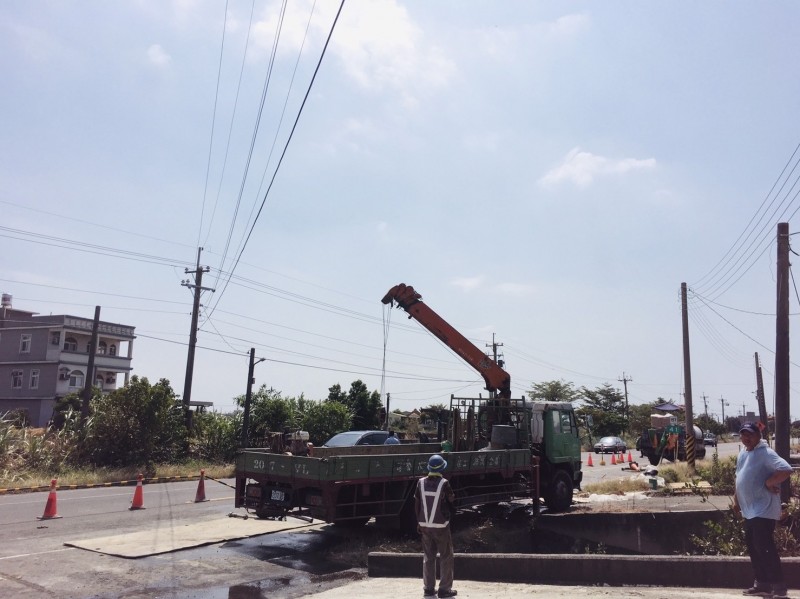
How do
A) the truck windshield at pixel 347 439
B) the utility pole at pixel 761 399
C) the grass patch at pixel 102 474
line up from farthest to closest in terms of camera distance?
the utility pole at pixel 761 399 → the grass patch at pixel 102 474 → the truck windshield at pixel 347 439

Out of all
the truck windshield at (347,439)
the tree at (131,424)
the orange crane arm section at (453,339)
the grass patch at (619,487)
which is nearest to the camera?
the orange crane arm section at (453,339)

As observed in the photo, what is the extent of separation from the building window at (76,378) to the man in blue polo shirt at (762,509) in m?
50.1

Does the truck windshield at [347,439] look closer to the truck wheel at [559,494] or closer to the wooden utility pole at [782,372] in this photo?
the truck wheel at [559,494]

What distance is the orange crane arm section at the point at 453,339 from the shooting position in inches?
582

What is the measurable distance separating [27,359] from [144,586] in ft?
154

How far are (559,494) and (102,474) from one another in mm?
15918

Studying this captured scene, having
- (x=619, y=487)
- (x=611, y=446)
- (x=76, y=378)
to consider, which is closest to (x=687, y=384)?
(x=619, y=487)

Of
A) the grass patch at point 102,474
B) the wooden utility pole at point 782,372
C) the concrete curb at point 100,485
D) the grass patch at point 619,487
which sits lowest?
the concrete curb at point 100,485

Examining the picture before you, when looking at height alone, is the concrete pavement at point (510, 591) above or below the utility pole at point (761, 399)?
below

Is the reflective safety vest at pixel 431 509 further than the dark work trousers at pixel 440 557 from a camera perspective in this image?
Yes

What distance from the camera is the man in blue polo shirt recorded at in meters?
5.68

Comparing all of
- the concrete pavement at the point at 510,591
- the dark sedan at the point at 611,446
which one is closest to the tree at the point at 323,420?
the dark sedan at the point at 611,446

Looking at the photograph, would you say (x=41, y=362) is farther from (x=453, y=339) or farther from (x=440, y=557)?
(x=440, y=557)

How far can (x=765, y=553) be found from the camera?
570 cm
